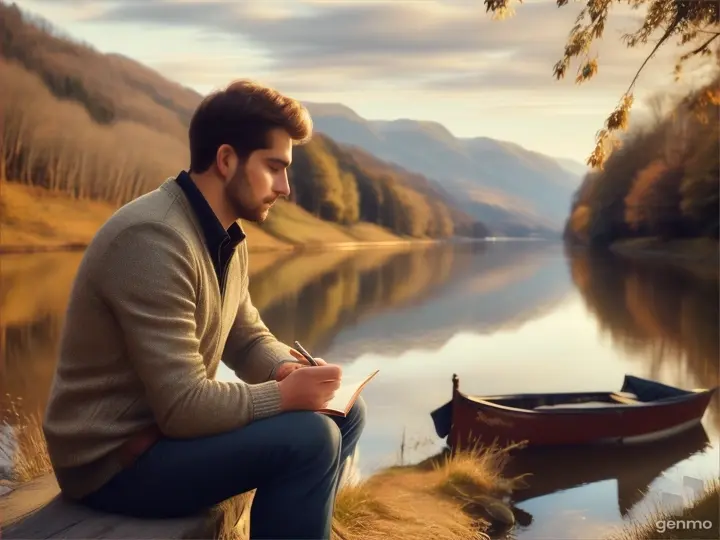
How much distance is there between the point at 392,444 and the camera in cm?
1187

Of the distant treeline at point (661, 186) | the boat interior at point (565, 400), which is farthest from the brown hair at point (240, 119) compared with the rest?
the distant treeline at point (661, 186)

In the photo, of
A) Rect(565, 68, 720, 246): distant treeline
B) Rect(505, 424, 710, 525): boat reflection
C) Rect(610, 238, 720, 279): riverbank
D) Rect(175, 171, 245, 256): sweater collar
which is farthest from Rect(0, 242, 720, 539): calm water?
Rect(175, 171, 245, 256): sweater collar

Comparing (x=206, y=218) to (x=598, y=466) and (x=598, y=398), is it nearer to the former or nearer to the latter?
(x=598, y=466)

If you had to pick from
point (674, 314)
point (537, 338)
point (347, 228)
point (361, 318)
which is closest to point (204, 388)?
point (537, 338)

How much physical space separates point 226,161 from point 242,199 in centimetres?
16

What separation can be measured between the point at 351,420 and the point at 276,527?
72 centimetres

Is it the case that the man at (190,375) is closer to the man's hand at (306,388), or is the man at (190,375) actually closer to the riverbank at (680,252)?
the man's hand at (306,388)

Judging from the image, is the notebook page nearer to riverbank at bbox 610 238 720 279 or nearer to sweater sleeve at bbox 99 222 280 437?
sweater sleeve at bbox 99 222 280 437

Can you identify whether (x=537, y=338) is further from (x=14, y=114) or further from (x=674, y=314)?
(x=14, y=114)

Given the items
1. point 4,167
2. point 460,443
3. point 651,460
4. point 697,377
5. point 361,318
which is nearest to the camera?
point 460,443

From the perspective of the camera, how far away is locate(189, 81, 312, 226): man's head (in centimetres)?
301

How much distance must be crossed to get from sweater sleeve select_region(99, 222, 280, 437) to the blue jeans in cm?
11

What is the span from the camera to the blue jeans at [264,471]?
9.57 ft

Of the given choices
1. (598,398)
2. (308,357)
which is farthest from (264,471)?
(598,398)
